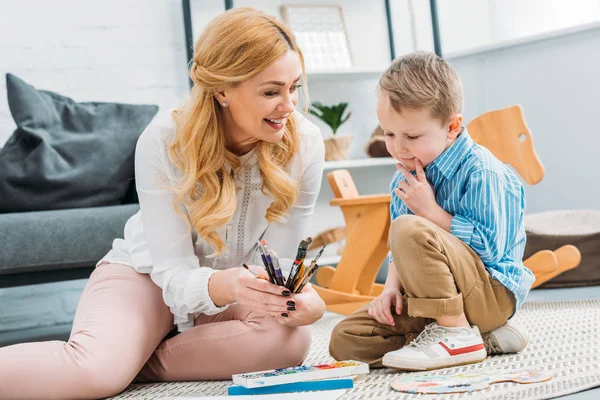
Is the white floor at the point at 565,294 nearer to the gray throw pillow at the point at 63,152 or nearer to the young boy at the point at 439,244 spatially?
the young boy at the point at 439,244

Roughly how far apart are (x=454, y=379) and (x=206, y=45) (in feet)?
2.14

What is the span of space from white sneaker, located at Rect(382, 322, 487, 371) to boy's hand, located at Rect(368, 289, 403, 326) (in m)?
0.06

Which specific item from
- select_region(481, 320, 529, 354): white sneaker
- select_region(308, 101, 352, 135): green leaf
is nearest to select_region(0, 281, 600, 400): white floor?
select_region(481, 320, 529, 354): white sneaker

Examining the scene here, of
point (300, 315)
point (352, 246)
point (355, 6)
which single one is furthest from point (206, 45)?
point (355, 6)

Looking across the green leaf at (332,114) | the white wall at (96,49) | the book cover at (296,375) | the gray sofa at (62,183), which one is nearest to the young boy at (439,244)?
the book cover at (296,375)

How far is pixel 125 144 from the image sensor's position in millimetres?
2227

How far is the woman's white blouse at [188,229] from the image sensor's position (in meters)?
1.24

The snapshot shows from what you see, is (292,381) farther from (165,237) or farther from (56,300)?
(56,300)

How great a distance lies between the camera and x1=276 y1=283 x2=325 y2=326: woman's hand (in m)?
1.12

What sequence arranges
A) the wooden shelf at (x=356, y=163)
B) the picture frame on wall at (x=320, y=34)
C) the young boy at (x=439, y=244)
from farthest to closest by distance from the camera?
1. the picture frame on wall at (x=320, y=34)
2. the wooden shelf at (x=356, y=163)
3. the young boy at (x=439, y=244)

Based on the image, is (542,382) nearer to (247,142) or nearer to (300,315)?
(300,315)

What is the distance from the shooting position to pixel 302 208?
1.35 meters

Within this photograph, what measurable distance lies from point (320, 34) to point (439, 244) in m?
1.94

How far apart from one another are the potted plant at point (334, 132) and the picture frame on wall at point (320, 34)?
0.58 ft
